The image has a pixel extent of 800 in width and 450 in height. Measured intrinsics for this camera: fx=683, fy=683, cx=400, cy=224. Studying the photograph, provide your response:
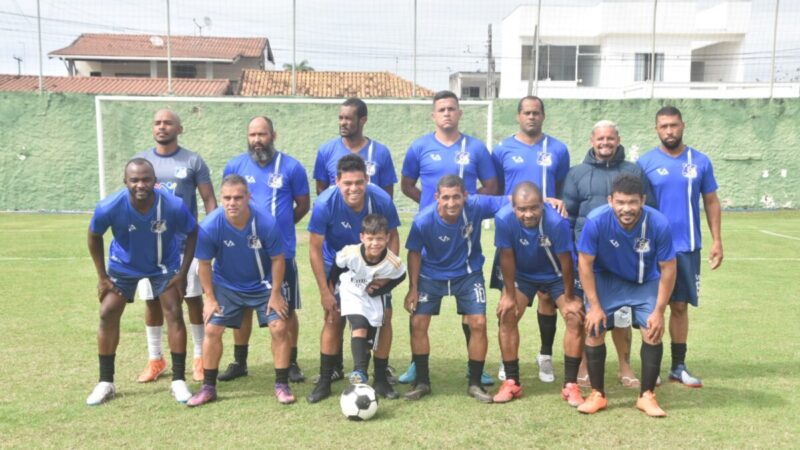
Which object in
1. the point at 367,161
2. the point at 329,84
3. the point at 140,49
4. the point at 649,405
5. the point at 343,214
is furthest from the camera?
the point at 140,49

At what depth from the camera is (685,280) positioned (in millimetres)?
4984

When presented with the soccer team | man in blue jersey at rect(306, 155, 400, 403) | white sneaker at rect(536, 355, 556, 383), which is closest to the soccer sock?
the soccer team

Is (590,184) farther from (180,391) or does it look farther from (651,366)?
(180,391)

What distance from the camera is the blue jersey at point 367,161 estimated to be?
5266mm

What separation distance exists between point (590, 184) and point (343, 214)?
178 centimetres

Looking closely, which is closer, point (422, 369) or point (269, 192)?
point (422, 369)

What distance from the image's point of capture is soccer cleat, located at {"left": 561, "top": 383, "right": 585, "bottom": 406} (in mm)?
4492

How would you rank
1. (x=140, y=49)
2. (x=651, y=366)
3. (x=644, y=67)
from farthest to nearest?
(x=140, y=49) → (x=644, y=67) → (x=651, y=366)

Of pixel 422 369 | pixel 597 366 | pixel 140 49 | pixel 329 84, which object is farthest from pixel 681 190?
pixel 140 49

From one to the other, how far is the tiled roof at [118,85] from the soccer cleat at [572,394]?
1606 cm

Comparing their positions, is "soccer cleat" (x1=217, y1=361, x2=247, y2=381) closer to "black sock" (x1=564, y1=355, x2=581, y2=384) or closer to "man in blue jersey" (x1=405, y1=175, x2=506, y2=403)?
"man in blue jersey" (x1=405, y1=175, x2=506, y2=403)

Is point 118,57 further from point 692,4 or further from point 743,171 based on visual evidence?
point 743,171

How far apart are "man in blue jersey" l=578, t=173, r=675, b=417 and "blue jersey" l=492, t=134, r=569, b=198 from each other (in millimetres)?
666

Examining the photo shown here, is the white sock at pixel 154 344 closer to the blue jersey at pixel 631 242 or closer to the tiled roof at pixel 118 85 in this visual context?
the blue jersey at pixel 631 242
